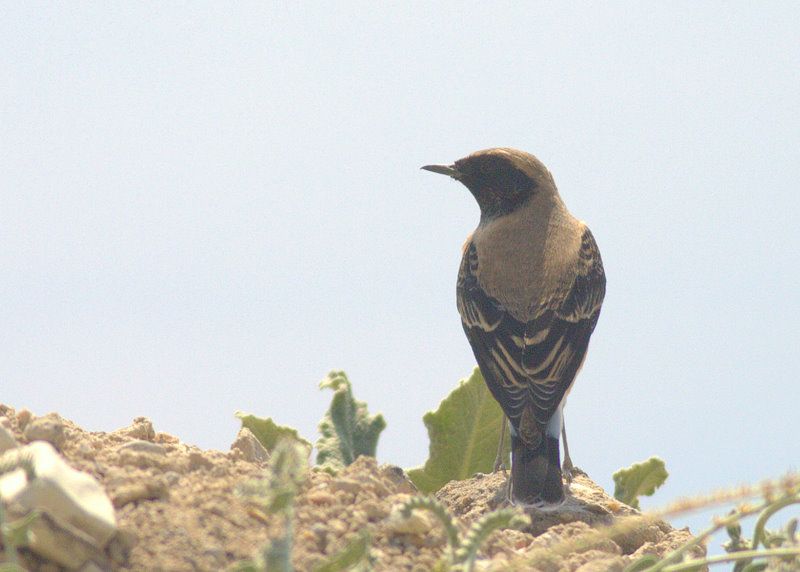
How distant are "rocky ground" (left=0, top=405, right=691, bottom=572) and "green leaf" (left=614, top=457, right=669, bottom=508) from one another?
1.59m

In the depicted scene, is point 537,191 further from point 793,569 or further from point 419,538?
point 793,569

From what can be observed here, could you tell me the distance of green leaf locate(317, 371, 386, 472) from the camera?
7207 millimetres

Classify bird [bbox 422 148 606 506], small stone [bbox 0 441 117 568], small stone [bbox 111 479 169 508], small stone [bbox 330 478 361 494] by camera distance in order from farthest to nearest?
bird [bbox 422 148 606 506] → small stone [bbox 330 478 361 494] → small stone [bbox 111 479 169 508] → small stone [bbox 0 441 117 568]

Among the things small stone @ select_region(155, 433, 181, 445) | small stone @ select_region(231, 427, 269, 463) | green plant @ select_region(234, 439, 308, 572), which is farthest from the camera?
small stone @ select_region(155, 433, 181, 445)

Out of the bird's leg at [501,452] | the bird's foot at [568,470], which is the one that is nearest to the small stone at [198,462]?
the bird's leg at [501,452]

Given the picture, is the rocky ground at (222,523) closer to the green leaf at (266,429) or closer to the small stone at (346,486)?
the small stone at (346,486)

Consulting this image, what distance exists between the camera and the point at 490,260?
809cm

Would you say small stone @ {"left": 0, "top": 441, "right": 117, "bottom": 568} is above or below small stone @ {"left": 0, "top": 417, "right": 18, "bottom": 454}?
below

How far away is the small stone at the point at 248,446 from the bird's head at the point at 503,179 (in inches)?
122

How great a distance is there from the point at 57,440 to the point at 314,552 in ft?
5.37

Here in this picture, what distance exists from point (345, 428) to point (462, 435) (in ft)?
3.45

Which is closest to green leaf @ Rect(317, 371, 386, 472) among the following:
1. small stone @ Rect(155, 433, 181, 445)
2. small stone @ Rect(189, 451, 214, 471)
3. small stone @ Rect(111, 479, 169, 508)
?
small stone @ Rect(155, 433, 181, 445)

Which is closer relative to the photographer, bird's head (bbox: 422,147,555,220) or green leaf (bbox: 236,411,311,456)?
green leaf (bbox: 236,411,311,456)

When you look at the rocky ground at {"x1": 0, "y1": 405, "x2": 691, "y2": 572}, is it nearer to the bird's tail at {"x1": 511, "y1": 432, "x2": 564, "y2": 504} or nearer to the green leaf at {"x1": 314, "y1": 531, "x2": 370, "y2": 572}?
the green leaf at {"x1": 314, "y1": 531, "x2": 370, "y2": 572}
